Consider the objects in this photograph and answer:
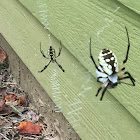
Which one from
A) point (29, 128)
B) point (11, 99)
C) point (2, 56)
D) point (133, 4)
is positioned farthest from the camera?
point (2, 56)

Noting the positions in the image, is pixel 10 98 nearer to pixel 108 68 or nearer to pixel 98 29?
pixel 98 29

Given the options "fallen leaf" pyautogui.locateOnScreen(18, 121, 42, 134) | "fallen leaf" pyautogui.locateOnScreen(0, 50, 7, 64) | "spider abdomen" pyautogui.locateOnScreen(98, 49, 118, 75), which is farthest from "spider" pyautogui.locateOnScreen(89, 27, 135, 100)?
"fallen leaf" pyautogui.locateOnScreen(0, 50, 7, 64)

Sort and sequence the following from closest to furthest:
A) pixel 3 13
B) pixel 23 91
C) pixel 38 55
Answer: pixel 38 55 → pixel 3 13 → pixel 23 91

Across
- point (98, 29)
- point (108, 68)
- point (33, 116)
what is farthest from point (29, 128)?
Answer: point (108, 68)

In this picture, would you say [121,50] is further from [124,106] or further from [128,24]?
[124,106]

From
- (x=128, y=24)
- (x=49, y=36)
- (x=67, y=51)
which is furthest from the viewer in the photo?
(x=49, y=36)

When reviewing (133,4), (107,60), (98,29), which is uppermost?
(133,4)

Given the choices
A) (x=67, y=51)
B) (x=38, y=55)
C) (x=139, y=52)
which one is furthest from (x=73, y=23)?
(x=38, y=55)

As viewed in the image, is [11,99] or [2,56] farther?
[2,56]
